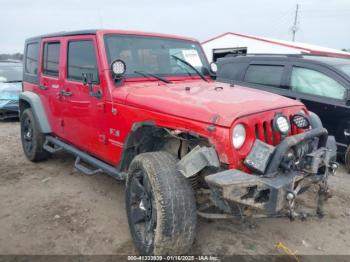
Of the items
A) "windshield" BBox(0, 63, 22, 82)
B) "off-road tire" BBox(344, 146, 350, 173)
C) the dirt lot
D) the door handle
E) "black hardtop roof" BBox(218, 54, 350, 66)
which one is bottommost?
the dirt lot

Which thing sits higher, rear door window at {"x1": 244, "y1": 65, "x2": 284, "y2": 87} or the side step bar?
rear door window at {"x1": 244, "y1": 65, "x2": 284, "y2": 87}

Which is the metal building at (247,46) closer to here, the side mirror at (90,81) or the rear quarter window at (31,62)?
the rear quarter window at (31,62)

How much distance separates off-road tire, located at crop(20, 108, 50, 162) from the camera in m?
5.30

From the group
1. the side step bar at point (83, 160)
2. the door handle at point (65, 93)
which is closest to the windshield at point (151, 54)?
the door handle at point (65, 93)

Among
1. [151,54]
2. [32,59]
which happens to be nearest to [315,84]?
[151,54]

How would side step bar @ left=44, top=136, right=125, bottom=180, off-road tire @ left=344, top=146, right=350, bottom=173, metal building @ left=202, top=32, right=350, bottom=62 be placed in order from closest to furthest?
1. side step bar @ left=44, top=136, right=125, bottom=180
2. off-road tire @ left=344, top=146, right=350, bottom=173
3. metal building @ left=202, top=32, right=350, bottom=62

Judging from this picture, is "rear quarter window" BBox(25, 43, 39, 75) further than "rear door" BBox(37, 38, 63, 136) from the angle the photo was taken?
Yes

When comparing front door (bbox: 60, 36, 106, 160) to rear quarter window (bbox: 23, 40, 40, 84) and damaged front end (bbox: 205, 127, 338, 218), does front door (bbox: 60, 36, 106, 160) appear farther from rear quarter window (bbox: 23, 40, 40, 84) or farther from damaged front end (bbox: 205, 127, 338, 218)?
damaged front end (bbox: 205, 127, 338, 218)

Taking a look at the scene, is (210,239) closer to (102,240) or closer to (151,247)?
(151,247)

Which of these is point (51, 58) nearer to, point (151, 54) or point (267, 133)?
point (151, 54)

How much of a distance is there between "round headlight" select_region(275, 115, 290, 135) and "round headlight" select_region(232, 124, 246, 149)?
339 millimetres

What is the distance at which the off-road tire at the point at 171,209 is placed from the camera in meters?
2.68

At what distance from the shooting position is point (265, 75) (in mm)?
6504

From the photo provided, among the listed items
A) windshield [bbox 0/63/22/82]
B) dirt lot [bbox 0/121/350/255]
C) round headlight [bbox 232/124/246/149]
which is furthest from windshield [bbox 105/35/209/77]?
windshield [bbox 0/63/22/82]
